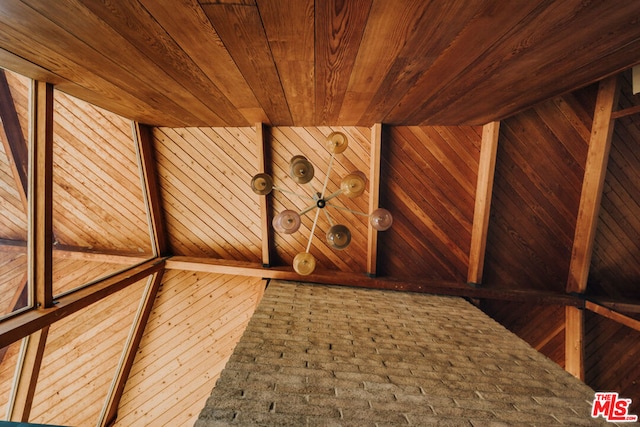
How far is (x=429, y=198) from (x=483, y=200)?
0.62 metres

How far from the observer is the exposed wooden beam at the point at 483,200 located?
3.08 m

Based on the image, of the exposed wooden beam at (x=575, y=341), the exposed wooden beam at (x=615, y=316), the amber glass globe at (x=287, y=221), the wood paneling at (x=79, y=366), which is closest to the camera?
the amber glass globe at (x=287, y=221)

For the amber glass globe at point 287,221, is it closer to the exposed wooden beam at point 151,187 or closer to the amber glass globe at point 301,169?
the amber glass globe at point 301,169

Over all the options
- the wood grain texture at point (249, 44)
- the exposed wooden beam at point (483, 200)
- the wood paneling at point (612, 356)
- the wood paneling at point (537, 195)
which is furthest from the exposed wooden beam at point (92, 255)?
the wood paneling at point (612, 356)

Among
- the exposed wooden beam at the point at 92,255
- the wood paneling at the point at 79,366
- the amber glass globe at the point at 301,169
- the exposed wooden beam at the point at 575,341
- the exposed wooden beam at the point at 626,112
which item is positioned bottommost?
the wood paneling at the point at 79,366

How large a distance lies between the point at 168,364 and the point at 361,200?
12.0 ft

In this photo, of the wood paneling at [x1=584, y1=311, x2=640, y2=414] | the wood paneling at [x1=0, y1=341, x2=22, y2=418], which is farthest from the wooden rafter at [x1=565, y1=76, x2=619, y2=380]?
the wood paneling at [x1=0, y1=341, x2=22, y2=418]

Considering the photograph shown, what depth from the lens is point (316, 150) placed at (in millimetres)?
3436

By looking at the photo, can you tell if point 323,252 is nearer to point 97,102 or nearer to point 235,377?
point 235,377

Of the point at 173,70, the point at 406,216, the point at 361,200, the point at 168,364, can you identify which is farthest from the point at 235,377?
the point at 168,364

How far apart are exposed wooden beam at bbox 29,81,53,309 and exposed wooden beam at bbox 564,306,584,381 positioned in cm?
564

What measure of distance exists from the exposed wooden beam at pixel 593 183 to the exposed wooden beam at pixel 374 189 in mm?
2265

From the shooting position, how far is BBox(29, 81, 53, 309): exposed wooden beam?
2.15 metres
